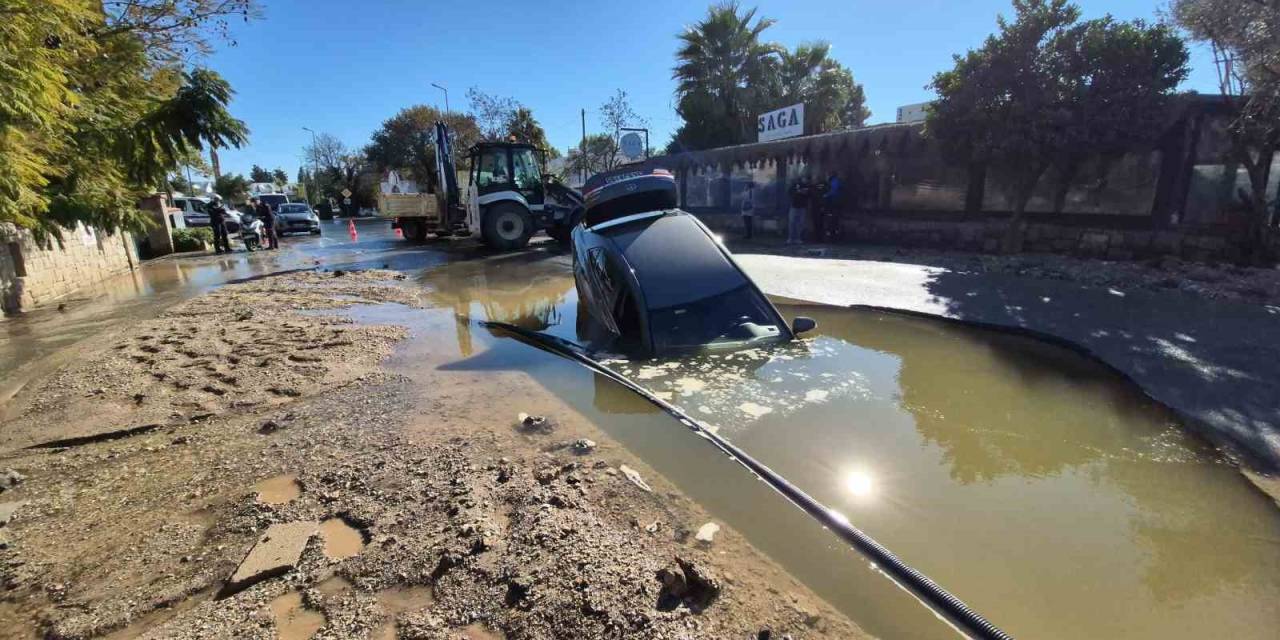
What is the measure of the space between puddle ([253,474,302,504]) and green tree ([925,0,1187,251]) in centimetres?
1206

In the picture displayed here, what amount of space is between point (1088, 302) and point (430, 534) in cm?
785

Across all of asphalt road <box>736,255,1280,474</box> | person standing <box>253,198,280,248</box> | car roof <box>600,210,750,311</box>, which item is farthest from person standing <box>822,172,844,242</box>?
person standing <box>253,198,280,248</box>

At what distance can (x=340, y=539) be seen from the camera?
8.26ft

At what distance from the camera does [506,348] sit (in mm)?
6039

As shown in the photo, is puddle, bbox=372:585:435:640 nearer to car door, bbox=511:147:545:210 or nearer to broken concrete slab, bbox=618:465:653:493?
broken concrete slab, bbox=618:465:653:493

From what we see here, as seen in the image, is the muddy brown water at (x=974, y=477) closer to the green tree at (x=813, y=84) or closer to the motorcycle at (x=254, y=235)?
the motorcycle at (x=254, y=235)

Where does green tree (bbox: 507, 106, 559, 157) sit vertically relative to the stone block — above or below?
above

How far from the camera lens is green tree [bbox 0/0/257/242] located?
502 centimetres

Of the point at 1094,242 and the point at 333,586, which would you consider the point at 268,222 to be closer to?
the point at 333,586

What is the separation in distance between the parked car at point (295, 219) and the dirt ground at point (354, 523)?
24.0 meters

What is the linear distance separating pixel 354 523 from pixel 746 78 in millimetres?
27304

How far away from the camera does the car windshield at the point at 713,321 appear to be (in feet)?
16.4

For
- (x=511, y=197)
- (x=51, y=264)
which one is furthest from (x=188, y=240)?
(x=511, y=197)

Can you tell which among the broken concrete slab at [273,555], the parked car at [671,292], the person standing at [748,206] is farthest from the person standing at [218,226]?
the broken concrete slab at [273,555]
